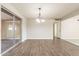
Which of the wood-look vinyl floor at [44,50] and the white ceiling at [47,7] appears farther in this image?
the white ceiling at [47,7]

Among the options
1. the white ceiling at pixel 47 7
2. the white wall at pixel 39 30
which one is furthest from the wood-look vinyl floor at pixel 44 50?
the white wall at pixel 39 30

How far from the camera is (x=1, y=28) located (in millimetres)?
6219

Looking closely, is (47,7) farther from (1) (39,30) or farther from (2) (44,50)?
(1) (39,30)

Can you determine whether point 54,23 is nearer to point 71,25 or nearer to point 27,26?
point 27,26

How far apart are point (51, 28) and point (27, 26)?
2908 mm

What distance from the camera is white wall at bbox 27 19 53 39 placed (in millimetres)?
14891

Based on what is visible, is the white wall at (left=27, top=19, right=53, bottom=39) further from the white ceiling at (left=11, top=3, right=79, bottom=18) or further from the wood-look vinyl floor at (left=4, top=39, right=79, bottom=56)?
the wood-look vinyl floor at (left=4, top=39, right=79, bottom=56)

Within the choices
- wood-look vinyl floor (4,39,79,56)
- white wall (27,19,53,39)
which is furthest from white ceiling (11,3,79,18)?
white wall (27,19,53,39)

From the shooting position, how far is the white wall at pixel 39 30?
14891mm

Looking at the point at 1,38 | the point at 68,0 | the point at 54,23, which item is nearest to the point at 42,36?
the point at 54,23

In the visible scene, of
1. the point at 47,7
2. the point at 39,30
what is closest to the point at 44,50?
the point at 47,7

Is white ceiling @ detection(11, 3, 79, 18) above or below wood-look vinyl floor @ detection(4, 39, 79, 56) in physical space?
above

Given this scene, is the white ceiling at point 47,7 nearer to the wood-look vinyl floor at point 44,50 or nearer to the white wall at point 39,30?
the wood-look vinyl floor at point 44,50

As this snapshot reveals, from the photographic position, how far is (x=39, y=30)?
14.9 metres
